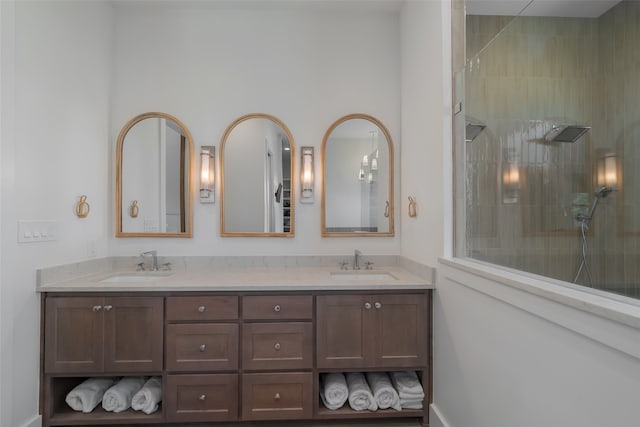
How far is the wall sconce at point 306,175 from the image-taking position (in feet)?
8.25

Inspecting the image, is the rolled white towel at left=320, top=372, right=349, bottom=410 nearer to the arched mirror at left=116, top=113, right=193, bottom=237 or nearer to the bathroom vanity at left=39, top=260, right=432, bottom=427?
the bathroom vanity at left=39, top=260, right=432, bottom=427

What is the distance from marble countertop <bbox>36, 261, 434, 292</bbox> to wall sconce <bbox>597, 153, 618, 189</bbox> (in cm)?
95

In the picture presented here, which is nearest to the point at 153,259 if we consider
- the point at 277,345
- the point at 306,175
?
the point at 277,345

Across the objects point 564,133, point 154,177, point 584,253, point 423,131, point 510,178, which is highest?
point 423,131

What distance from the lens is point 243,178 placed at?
2.52 metres

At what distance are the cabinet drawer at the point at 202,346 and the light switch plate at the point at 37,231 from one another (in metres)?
0.88

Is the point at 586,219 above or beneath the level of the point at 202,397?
above

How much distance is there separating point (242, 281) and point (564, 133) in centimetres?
201

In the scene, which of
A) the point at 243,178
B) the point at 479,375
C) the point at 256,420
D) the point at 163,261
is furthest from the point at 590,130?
the point at 163,261

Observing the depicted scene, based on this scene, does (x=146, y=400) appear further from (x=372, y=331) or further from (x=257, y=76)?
(x=257, y=76)

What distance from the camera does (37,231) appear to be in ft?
5.95

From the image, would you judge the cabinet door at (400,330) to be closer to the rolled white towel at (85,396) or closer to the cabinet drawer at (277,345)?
the cabinet drawer at (277,345)

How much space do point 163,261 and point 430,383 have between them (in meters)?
2.05

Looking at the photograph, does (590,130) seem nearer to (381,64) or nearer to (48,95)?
(381,64)
